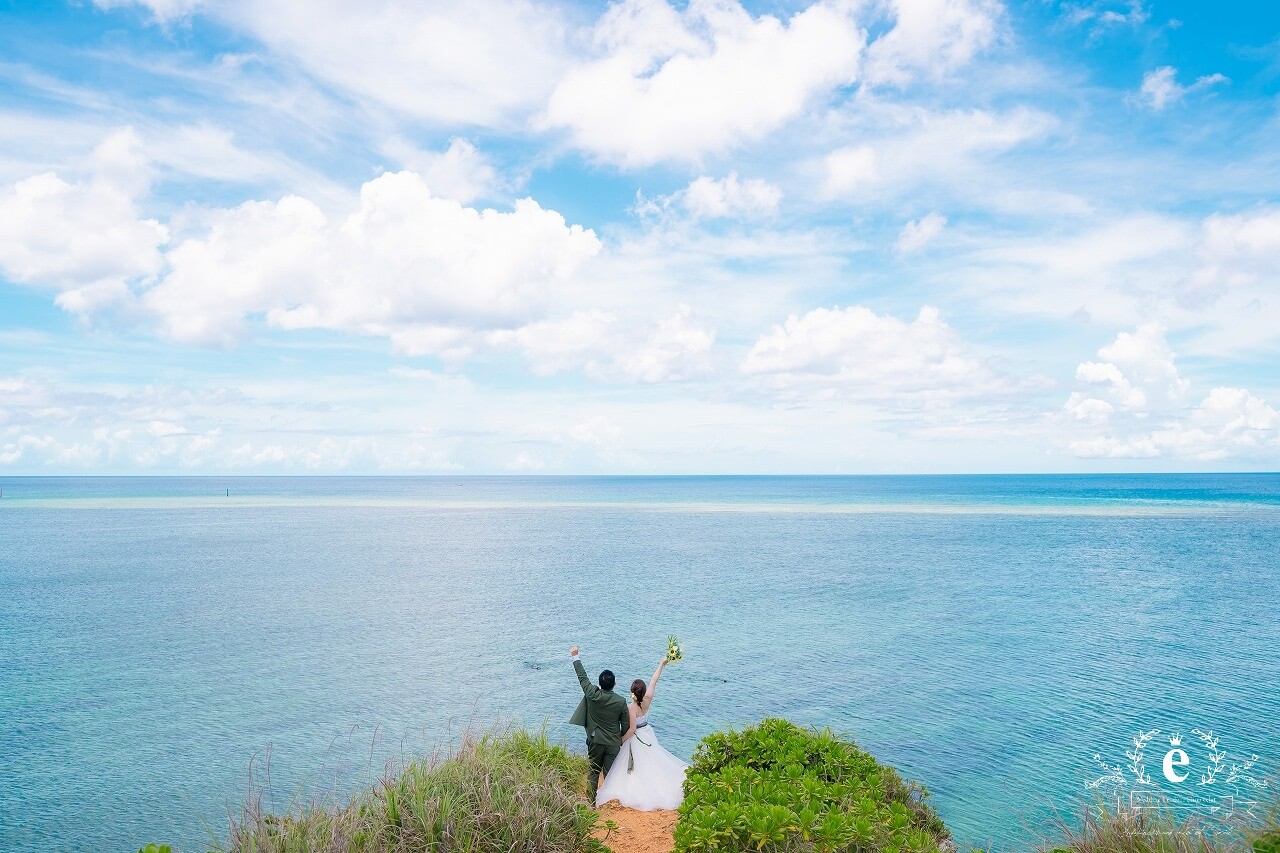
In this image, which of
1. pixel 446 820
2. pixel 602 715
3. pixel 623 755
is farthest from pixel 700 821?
pixel 623 755

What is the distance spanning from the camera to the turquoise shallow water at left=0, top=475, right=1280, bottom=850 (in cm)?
1989

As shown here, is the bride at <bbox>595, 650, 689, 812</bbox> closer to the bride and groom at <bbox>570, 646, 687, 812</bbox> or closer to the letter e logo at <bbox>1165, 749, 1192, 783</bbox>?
the bride and groom at <bbox>570, 646, 687, 812</bbox>

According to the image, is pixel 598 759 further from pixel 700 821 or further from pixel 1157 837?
pixel 1157 837

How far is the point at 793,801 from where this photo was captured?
9570 millimetres

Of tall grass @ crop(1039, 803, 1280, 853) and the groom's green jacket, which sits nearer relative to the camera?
tall grass @ crop(1039, 803, 1280, 853)

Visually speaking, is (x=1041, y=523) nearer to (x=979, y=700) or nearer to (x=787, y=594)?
(x=787, y=594)

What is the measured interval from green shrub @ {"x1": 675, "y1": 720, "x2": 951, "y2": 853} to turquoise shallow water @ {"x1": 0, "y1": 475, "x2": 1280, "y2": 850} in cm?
642

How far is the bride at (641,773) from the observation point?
1246cm

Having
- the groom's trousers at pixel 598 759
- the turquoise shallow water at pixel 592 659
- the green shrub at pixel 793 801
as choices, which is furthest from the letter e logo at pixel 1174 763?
the groom's trousers at pixel 598 759

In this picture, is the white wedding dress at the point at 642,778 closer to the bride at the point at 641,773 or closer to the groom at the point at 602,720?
the bride at the point at 641,773

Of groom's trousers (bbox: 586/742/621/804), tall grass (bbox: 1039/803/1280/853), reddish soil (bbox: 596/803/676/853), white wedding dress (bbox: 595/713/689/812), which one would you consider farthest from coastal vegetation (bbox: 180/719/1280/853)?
groom's trousers (bbox: 586/742/621/804)

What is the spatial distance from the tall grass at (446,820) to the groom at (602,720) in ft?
6.02

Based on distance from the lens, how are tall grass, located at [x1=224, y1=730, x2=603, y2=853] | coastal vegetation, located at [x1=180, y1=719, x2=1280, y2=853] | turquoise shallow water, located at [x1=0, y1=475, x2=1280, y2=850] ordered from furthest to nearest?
turquoise shallow water, located at [x1=0, y1=475, x2=1280, y2=850], tall grass, located at [x1=224, y1=730, x2=603, y2=853], coastal vegetation, located at [x1=180, y1=719, x2=1280, y2=853]

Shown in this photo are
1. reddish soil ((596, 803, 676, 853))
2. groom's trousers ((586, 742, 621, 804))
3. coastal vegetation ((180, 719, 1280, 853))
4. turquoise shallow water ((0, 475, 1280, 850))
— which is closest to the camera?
coastal vegetation ((180, 719, 1280, 853))
